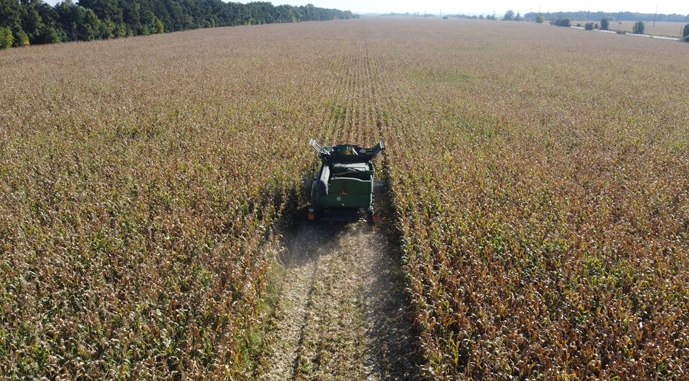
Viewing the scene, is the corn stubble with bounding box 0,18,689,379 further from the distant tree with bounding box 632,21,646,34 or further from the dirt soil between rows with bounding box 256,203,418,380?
the distant tree with bounding box 632,21,646,34

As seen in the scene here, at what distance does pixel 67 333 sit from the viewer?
4.79 m

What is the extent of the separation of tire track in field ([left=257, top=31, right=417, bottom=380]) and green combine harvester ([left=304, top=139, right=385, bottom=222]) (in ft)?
1.55

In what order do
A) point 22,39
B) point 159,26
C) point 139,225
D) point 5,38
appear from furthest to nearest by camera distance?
point 159,26
point 22,39
point 5,38
point 139,225

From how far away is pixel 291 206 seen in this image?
870 centimetres

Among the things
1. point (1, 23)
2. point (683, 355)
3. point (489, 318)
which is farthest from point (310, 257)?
point (1, 23)

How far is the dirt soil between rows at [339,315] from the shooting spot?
5.12 metres

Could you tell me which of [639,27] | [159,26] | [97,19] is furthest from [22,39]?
[639,27]

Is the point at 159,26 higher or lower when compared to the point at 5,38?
higher

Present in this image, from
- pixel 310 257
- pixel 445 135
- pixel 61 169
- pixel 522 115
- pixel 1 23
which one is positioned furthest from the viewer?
pixel 1 23

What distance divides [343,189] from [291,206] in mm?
1610

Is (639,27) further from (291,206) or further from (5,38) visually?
(5,38)

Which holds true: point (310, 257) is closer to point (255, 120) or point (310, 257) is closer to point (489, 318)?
point (489, 318)

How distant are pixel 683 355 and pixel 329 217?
18.7 ft

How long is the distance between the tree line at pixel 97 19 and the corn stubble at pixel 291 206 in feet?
94.9
